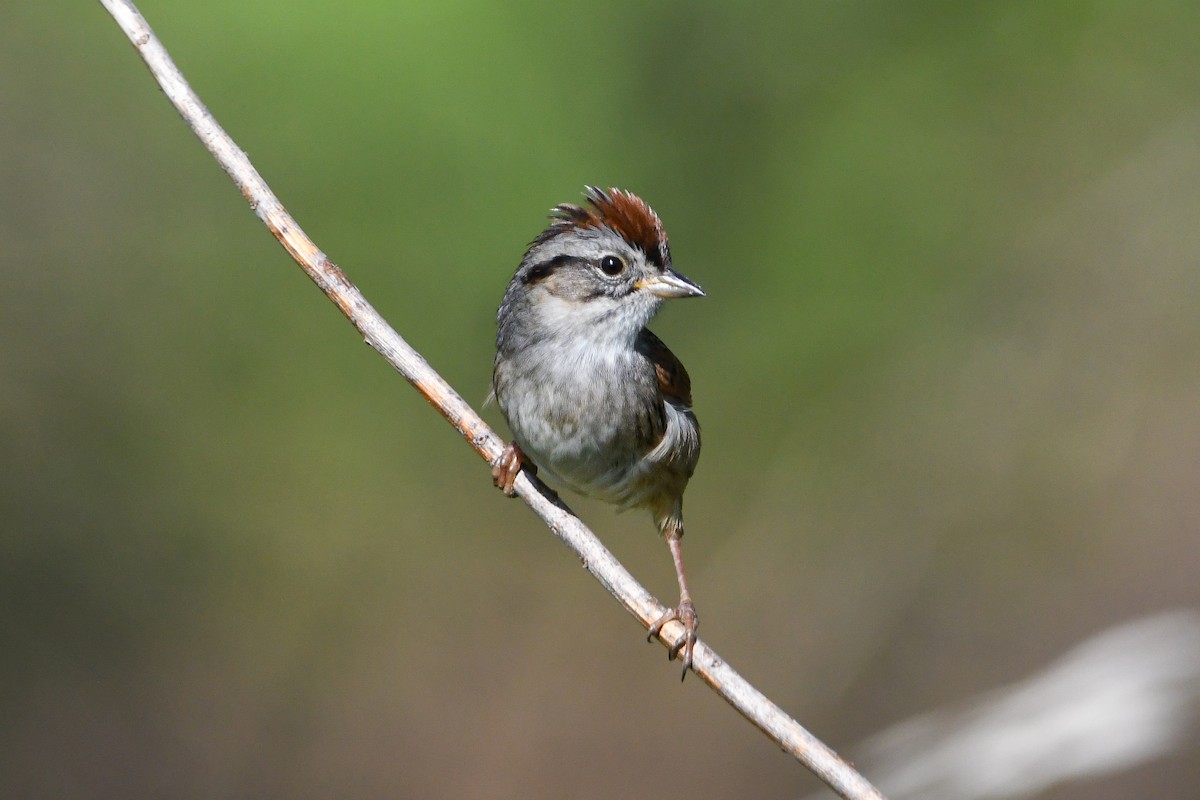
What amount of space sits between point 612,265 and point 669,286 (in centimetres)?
22

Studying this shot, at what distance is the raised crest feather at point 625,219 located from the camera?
14.3 ft

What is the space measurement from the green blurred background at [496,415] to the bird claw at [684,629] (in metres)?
3.06

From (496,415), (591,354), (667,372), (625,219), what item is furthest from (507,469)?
(496,415)

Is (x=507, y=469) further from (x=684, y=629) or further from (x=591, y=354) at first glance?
(x=684, y=629)

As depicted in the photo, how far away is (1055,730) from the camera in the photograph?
4.55 metres

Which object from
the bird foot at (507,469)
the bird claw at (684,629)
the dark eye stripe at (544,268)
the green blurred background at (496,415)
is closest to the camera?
the bird claw at (684,629)

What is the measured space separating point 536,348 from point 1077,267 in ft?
18.1

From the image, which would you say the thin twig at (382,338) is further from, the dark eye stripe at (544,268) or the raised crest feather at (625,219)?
the raised crest feather at (625,219)

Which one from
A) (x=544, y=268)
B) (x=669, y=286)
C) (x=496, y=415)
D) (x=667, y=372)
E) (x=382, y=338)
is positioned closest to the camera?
(x=382, y=338)

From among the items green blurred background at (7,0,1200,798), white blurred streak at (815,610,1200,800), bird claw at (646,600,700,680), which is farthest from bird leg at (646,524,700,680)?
green blurred background at (7,0,1200,798)

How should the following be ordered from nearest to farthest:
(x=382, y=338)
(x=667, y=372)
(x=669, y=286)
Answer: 1. (x=382, y=338)
2. (x=669, y=286)
3. (x=667, y=372)

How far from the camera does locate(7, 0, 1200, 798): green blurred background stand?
23.7 feet

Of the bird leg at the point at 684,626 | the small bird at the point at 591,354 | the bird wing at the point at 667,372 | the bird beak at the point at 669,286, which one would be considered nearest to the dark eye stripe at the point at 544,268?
the small bird at the point at 591,354

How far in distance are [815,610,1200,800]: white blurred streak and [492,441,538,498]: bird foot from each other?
175 centimetres
